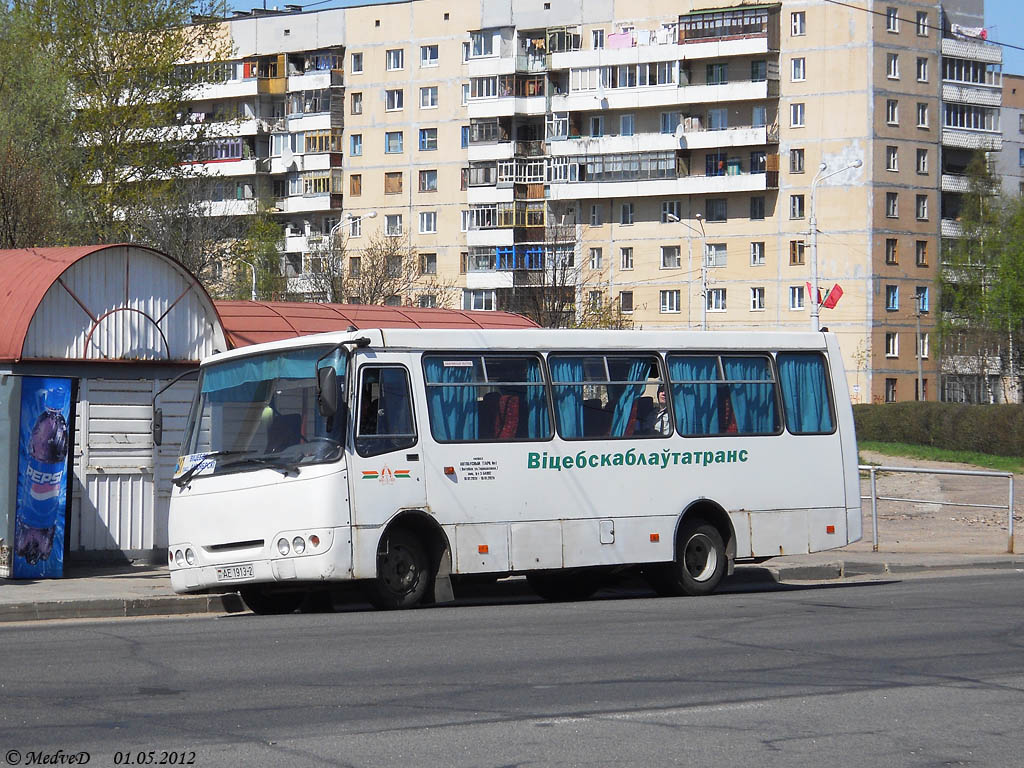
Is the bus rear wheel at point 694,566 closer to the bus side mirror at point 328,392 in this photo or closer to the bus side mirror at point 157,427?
the bus side mirror at point 328,392

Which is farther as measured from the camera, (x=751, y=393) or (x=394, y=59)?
(x=394, y=59)

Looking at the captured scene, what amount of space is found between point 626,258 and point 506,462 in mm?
78129

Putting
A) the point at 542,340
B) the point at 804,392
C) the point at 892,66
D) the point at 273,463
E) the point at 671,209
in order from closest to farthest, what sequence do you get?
1. the point at 273,463
2. the point at 542,340
3. the point at 804,392
4. the point at 892,66
5. the point at 671,209

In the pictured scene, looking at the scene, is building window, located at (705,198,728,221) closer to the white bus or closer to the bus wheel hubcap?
the white bus

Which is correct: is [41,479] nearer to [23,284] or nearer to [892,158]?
[23,284]

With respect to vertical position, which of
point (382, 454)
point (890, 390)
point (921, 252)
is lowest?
point (382, 454)

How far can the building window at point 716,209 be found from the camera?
9094 cm

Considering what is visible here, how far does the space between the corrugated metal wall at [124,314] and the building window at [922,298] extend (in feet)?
245

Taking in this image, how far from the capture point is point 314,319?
77.7ft

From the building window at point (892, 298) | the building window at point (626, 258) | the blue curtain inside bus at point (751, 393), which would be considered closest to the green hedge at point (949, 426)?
the building window at point (892, 298)

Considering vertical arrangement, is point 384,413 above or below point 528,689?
above

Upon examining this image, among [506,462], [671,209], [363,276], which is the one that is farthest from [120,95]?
[671,209]

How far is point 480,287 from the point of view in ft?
311

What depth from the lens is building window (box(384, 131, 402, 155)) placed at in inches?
3871
